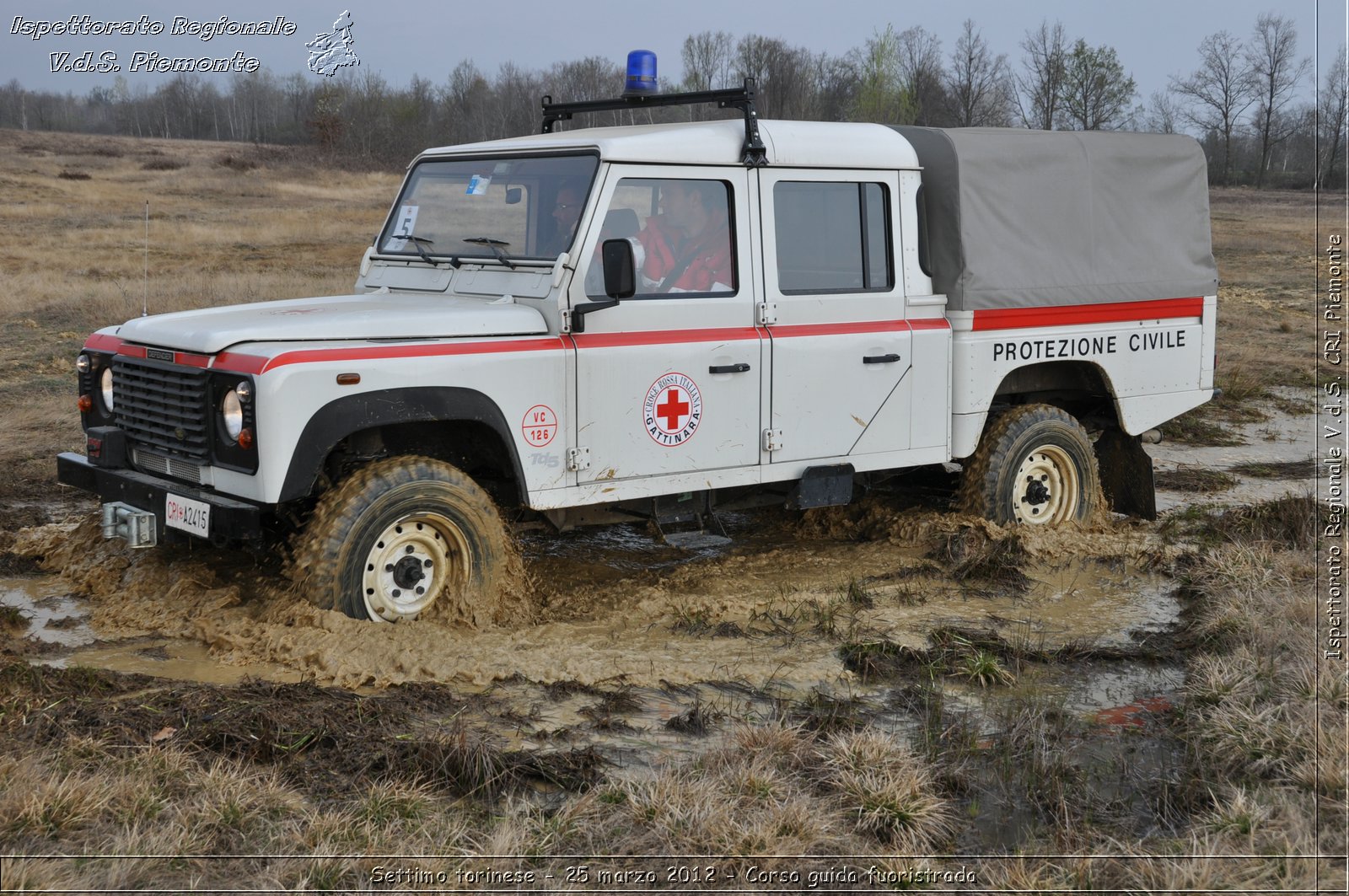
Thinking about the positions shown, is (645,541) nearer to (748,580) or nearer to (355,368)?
(748,580)

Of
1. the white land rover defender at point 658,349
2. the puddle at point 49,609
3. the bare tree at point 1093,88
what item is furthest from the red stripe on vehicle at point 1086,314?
the bare tree at point 1093,88

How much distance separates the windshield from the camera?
581 centimetres

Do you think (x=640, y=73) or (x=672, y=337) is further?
(x=640, y=73)

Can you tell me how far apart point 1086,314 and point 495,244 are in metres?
3.54

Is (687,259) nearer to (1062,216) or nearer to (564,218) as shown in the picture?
(564,218)

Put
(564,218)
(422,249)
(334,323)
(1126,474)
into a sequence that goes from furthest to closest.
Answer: (1126,474) < (422,249) < (564,218) < (334,323)

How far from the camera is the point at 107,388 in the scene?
229 inches

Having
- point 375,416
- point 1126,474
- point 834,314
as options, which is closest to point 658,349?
point 834,314

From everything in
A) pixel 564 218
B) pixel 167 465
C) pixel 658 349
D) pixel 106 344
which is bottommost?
pixel 167 465

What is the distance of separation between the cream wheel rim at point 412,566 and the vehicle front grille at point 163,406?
0.82 meters

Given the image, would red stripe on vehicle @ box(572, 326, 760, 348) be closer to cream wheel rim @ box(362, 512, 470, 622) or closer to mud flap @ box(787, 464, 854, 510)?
mud flap @ box(787, 464, 854, 510)

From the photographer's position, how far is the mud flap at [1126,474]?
26.6 feet

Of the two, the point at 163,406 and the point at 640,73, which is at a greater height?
the point at 640,73

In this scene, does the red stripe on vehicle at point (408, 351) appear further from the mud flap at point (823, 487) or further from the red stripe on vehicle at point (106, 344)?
the mud flap at point (823, 487)
